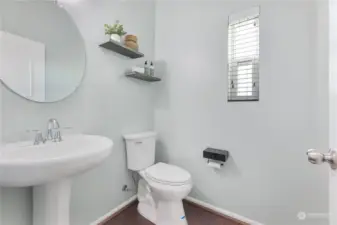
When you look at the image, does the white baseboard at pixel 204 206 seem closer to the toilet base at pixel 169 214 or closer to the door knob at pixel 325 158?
the toilet base at pixel 169 214

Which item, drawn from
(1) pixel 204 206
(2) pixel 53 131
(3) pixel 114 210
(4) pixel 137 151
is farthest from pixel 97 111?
(1) pixel 204 206

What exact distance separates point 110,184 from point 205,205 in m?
0.97

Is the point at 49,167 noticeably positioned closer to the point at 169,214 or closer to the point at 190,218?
the point at 169,214

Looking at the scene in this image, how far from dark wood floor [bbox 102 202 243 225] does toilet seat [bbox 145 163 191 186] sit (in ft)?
1.42

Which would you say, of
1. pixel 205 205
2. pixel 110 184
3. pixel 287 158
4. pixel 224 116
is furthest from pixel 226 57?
pixel 110 184

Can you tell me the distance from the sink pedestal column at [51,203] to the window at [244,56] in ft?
4.74

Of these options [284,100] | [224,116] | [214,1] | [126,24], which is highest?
[214,1]

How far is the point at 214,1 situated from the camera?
1.68 meters

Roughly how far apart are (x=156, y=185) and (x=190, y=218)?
557 millimetres

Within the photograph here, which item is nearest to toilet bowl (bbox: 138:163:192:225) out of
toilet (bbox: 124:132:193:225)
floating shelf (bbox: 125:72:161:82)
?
toilet (bbox: 124:132:193:225)

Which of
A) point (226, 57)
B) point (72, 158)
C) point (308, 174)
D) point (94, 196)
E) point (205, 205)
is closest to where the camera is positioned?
point (72, 158)

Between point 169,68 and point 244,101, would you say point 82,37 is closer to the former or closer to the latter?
point 169,68

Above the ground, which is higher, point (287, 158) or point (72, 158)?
point (72, 158)

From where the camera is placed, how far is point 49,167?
66 centimetres
